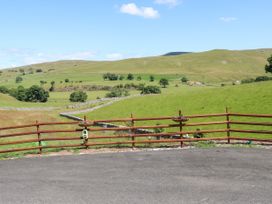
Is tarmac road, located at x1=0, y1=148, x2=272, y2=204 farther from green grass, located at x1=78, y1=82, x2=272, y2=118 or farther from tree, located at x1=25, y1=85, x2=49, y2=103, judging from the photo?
tree, located at x1=25, y1=85, x2=49, y2=103

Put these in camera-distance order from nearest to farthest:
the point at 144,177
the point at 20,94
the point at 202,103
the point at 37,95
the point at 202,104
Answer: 1. the point at 144,177
2. the point at 202,104
3. the point at 202,103
4. the point at 37,95
5. the point at 20,94

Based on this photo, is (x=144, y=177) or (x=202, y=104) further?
(x=202, y=104)

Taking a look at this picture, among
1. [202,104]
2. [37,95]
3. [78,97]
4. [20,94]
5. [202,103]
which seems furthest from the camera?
[20,94]

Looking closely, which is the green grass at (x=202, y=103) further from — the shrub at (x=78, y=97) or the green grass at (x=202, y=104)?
the shrub at (x=78, y=97)

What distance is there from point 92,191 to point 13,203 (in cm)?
227

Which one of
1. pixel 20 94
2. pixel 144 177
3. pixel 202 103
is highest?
pixel 144 177

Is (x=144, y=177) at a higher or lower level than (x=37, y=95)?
higher

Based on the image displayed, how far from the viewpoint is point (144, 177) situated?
1266cm

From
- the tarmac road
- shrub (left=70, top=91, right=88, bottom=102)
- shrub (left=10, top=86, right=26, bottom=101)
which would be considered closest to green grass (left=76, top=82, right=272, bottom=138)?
the tarmac road

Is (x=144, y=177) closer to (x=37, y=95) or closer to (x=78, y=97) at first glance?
(x=78, y=97)

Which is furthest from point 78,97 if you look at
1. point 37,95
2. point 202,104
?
point 202,104

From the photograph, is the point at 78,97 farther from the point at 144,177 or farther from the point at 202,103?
the point at 144,177

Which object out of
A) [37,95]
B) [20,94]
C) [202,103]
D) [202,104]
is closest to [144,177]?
[202,104]

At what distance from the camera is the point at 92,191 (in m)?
11.2
